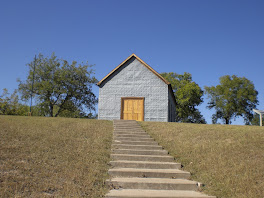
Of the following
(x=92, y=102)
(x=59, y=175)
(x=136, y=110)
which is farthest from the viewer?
(x=92, y=102)

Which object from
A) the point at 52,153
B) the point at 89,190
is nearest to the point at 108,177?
the point at 89,190

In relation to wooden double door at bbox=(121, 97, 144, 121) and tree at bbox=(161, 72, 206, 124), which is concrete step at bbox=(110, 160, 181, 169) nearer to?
wooden double door at bbox=(121, 97, 144, 121)

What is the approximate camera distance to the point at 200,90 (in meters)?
45.5

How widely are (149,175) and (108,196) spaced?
218cm

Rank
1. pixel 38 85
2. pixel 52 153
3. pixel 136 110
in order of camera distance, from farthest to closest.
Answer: pixel 38 85, pixel 136 110, pixel 52 153

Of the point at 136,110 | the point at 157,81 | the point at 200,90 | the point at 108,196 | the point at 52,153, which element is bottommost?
the point at 108,196

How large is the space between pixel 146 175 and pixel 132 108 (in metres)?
14.6

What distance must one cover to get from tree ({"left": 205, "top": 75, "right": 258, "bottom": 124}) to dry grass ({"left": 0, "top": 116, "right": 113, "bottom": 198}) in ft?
121

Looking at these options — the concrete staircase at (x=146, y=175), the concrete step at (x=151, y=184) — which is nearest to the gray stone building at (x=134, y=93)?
the concrete staircase at (x=146, y=175)

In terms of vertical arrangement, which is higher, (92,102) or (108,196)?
(92,102)

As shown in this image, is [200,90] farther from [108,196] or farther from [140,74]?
[108,196]

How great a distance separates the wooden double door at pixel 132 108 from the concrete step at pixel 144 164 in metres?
13.2

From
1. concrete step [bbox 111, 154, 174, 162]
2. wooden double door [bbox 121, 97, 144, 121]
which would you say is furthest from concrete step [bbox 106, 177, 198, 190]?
wooden double door [bbox 121, 97, 144, 121]

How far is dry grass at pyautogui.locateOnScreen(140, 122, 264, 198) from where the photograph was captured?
25.5 feet
